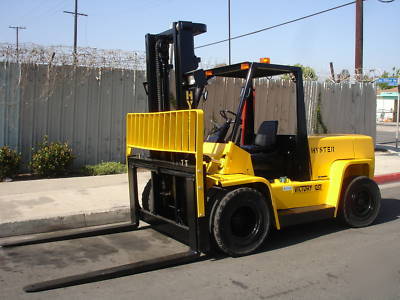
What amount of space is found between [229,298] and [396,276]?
75.9 inches

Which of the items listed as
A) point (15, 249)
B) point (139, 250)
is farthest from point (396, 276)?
point (15, 249)

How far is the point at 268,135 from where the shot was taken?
21.4ft

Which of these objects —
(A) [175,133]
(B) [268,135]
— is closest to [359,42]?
(B) [268,135]

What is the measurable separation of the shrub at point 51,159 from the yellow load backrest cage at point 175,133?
4.44m

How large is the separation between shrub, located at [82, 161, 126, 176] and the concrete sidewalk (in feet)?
1.49

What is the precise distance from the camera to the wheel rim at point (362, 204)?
22.3ft

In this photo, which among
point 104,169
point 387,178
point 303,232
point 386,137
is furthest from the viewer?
point 386,137

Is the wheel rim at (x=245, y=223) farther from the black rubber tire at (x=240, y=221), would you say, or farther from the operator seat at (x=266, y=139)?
the operator seat at (x=266, y=139)

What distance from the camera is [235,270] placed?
197 inches

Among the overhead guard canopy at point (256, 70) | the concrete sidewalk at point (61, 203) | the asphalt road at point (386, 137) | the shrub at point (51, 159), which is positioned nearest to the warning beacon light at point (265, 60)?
the overhead guard canopy at point (256, 70)

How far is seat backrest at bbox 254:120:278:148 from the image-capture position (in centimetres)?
648

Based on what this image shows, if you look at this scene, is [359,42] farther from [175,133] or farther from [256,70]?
[175,133]

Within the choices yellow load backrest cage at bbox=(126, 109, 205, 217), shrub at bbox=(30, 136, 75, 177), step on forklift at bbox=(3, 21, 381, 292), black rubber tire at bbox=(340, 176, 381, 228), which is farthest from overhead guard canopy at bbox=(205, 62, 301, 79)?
shrub at bbox=(30, 136, 75, 177)

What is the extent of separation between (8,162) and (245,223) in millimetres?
6146
